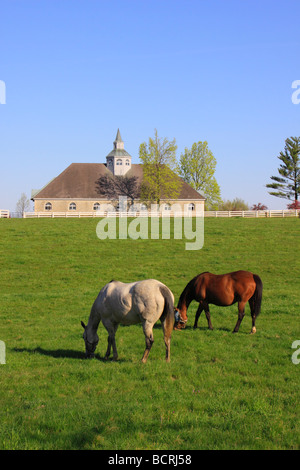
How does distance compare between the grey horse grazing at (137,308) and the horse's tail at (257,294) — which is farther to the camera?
the horse's tail at (257,294)

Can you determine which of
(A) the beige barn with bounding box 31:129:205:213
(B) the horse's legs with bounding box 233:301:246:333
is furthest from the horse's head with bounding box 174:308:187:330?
(A) the beige barn with bounding box 31:129:205:213

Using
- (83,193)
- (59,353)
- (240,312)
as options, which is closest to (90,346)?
(59,353)

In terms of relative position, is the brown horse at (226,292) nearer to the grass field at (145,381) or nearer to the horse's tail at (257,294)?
the horse's tail at (257,294)

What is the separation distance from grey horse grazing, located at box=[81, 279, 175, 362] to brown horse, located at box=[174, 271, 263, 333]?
126 inches

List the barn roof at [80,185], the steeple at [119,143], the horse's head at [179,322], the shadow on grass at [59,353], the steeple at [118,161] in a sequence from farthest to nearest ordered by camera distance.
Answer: the steeple at [119,143] < the steeple at [118,161] < the barn roof at [80,185] < the horse's head at [179,322] < the shadow on grass at [59,353]

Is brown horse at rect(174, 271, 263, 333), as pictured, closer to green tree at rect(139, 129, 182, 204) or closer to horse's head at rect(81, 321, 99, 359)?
horse's head at rect(81, 321, 99, 359)

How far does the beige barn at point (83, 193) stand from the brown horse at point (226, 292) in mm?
61075

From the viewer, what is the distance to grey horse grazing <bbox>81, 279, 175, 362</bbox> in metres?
9.75

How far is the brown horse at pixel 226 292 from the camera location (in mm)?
13133

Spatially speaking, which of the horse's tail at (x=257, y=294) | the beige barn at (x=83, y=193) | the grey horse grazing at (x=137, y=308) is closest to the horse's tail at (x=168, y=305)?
the grey horse grazing at (x=137, y=308)

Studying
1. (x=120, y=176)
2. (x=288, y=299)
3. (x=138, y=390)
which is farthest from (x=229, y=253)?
(x=120, y=176)

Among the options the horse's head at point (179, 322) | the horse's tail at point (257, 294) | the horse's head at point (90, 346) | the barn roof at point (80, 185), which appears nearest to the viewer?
the horse's head at point (90, 346)

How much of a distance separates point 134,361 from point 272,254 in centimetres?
2316

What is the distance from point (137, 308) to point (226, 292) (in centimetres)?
433
